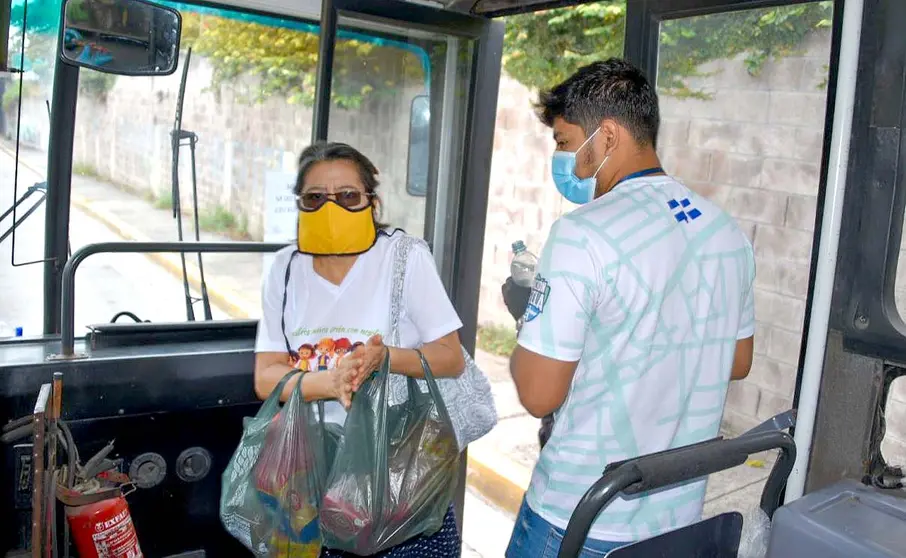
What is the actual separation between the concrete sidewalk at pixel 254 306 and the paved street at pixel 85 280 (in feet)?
0.18

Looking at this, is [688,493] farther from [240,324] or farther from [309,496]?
[240,324]

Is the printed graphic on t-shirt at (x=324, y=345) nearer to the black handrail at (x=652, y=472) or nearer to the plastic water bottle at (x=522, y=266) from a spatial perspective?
the plastic water bottle at (x=522, y=266)

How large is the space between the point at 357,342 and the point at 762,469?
7.85 feet

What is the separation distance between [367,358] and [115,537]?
3.09 feet

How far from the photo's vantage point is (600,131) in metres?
1.79

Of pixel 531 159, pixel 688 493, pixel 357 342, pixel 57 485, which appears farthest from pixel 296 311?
pixel 531 159

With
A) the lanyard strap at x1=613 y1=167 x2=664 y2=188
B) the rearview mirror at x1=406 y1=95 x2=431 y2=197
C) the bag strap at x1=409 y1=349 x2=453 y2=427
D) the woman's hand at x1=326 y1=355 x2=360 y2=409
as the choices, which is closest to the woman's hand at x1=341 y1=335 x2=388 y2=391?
the woman's hand at x1=326 y1=355 x2=360 y2=409

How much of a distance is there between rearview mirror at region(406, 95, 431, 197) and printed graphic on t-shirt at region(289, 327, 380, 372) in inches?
60.0

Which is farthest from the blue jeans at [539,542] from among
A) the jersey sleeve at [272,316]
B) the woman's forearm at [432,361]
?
the jersey sleeve at [272,316]

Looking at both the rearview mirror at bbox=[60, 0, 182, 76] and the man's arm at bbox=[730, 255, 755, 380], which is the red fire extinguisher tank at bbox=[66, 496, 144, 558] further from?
the man's arm at bbox=[730, 255, 755, 380]

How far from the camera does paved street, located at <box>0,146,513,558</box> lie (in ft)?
9.20

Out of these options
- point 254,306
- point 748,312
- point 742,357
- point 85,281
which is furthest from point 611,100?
point 254,306

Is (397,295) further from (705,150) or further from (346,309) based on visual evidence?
(705,150)

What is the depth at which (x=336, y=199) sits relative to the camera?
225 cm
